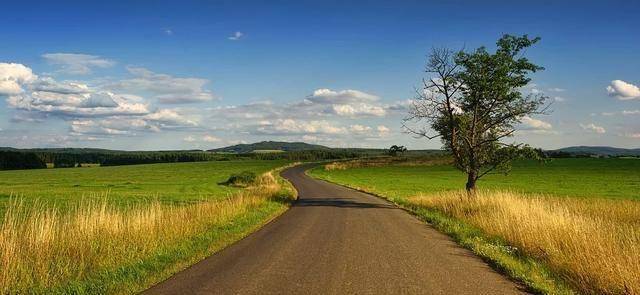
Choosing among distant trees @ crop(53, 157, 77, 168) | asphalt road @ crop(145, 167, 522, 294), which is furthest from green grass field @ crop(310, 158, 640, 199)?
distant trees @ crop(53, 157, 77, 168)

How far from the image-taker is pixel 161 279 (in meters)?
9.14

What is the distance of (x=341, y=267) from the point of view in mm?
9906

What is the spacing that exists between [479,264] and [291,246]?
470 cm

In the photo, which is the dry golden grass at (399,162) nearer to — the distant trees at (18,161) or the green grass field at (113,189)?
the green grass field at (113,189)

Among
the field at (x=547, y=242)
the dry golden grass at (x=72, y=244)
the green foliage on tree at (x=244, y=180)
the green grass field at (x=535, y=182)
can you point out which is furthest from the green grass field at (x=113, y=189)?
the green grass field at (x=535, y=182)

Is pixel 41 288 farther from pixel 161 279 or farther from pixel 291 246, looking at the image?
pixel 291 246

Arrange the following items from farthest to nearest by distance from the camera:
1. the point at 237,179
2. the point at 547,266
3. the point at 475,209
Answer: the point at 237,179 → the point at 475,209 → the point at 547,266

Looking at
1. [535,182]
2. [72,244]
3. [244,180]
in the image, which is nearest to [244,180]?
[244,180]

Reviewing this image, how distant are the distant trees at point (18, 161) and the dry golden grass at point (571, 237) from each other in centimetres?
14174

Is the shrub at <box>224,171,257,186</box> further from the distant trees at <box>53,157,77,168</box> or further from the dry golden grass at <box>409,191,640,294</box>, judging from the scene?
the distant trees at <box>53,157,77,168</box>

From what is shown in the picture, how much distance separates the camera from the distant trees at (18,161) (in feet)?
435

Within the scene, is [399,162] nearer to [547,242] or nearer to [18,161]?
[547,242]

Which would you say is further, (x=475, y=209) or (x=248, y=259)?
(x=475, y=209)

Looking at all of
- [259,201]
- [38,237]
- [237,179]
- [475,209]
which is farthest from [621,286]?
[237,179]
